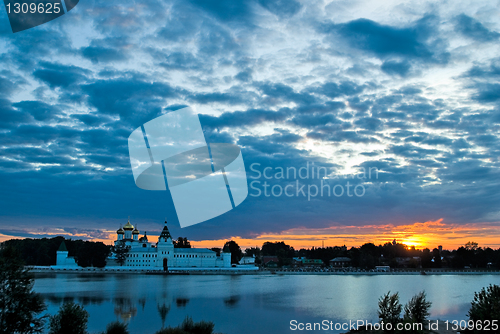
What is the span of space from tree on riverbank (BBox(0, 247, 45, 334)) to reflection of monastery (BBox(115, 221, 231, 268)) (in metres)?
79.7

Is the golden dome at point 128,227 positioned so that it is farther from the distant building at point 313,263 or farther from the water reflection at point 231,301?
the water reflection at point 231,301

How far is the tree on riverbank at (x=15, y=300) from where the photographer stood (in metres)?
14.1

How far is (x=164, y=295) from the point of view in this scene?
39.9 meters

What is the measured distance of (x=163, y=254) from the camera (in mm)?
93125

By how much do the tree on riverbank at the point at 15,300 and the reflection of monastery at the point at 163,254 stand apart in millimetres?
79654

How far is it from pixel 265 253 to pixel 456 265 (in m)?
63.5

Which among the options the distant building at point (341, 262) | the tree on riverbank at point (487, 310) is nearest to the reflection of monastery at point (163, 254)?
the distant building at point (341, 262)

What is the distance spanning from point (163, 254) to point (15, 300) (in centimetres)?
8100

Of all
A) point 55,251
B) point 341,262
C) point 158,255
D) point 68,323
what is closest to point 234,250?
point 158,255

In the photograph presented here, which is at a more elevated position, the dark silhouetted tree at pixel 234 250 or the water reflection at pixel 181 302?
the water reflection at pixel 181 302

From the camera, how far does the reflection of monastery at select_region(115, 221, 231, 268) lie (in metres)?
91.8

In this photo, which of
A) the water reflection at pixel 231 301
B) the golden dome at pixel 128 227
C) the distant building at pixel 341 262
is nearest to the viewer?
the water reflection at pixel 231 301

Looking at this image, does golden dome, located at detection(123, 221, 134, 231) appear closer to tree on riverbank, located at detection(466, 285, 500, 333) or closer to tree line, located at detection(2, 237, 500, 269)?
tree line, located at detection(2, 237, 500, 269)

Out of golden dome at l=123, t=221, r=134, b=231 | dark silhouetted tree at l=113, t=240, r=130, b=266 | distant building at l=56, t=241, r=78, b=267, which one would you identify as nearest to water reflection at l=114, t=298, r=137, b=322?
distant building at l=56, t=241, r=78, b=267
